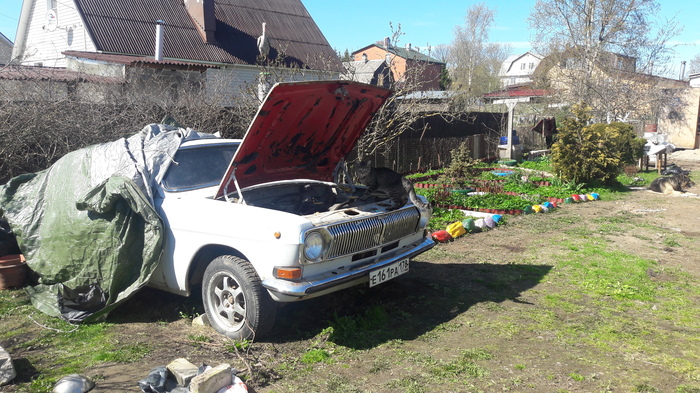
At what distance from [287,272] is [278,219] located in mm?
417

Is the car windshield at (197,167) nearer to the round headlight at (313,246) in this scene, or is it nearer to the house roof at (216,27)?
the round headlight at (313,246)

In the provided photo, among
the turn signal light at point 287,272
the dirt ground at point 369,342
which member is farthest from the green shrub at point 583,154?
the turn signal light at point 287,272

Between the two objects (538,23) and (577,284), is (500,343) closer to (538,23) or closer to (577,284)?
(577,284)

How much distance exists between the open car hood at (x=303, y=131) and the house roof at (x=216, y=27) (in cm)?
1389

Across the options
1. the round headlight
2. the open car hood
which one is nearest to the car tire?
the round headlight

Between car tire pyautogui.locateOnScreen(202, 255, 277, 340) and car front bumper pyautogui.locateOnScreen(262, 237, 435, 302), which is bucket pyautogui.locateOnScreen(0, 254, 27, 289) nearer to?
car tire pyautogui.locateOnScreen(202, 255, 277, 340)

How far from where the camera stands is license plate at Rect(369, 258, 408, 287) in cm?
457

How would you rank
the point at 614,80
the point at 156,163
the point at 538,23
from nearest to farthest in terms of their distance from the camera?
the point at 156,163
the point at 614,80
the point at 538,23

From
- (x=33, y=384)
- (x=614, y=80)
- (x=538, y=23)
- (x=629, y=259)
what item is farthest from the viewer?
(x=538, y=23)

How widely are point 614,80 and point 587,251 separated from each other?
2003 cm

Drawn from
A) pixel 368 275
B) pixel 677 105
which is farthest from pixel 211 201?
pixel 677 105

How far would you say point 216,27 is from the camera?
987 inches

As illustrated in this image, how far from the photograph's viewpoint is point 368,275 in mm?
4543

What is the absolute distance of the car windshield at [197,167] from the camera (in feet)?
16.5
